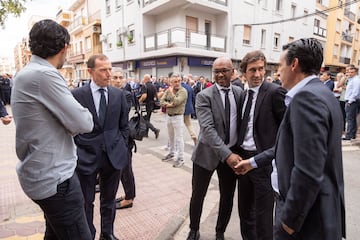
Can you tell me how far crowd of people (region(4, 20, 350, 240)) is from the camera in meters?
1.36

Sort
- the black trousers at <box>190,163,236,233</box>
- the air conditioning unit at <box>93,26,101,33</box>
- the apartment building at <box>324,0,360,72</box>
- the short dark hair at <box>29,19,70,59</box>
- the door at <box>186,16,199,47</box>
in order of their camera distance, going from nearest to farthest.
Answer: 1. the short dark hair at <box>29,19,70,59</box>
2. the black trousers at <box>190,163,236,233</box>
3. the door at <box>186,16,199,47</box>
4. the air conditioning unit at <box>93,26,101,33</box>
5. the apartment building at <box>324,0,360,72</box>

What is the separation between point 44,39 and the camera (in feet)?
5.24

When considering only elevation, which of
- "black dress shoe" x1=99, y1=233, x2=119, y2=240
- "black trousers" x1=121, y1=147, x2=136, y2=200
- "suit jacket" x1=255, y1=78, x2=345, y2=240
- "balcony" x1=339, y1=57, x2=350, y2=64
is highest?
"balcony" x1=339, y1=57, x2=350, y2=64

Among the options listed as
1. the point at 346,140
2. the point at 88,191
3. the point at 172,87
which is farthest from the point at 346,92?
the point at 88,191

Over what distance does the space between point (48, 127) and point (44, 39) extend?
561 millimetres

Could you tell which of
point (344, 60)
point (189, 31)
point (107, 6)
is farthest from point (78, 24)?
point (344, 60)

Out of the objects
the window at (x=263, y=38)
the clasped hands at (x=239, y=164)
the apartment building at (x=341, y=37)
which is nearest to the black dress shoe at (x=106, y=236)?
the clasped hands at (x=239, y=164)

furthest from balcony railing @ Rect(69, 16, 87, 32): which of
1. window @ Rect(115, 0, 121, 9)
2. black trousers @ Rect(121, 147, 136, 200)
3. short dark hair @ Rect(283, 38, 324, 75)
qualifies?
short dark hair @ Rect(283, 38, 324, 75)

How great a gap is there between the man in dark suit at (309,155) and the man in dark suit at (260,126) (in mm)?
720

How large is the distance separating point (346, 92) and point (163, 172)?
629 centimetres

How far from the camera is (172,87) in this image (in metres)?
5.83

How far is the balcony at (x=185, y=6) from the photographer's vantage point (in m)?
16.7

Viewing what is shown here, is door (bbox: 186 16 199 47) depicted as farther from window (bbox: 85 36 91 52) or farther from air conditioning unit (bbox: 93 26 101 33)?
window (bbox: 85 36 91 52)

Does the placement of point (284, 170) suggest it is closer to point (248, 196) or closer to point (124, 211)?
point (248, 196)
